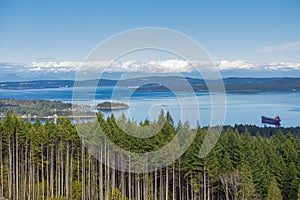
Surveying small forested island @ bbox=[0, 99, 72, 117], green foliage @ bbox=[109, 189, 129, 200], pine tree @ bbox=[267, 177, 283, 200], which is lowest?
green foliage @ bbox=[109, 189, 129, 200]

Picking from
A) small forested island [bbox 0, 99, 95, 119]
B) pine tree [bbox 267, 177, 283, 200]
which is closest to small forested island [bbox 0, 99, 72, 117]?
small forested island [bbox 0, 99, 95, 119]

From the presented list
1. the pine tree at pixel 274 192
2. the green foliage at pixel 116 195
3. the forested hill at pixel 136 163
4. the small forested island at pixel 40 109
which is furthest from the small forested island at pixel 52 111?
the pine tree at pixel 274 192

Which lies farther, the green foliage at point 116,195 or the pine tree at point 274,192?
the green foliage at point 116,195

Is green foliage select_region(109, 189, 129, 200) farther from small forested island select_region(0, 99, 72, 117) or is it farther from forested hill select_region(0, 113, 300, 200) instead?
small forested island select_region(0, 99, 72, 117)

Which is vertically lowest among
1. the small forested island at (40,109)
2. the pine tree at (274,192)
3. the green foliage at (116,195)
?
the green foliage at (116,195)

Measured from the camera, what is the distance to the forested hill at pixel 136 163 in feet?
47.5

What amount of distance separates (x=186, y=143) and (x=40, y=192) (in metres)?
7.16

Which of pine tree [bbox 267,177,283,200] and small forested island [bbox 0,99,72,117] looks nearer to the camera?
pine tree [bbox 267,177,283,200]

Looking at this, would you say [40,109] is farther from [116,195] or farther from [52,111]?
[116,195]

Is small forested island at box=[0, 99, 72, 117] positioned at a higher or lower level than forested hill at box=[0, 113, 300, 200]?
higher

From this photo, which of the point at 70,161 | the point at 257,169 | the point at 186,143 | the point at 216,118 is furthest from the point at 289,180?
the point at 70,161

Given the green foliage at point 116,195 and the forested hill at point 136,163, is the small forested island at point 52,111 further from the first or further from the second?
the green foliage at point 116,195

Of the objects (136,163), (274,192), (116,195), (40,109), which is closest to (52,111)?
(40,109)

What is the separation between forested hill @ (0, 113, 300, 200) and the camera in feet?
47.5
